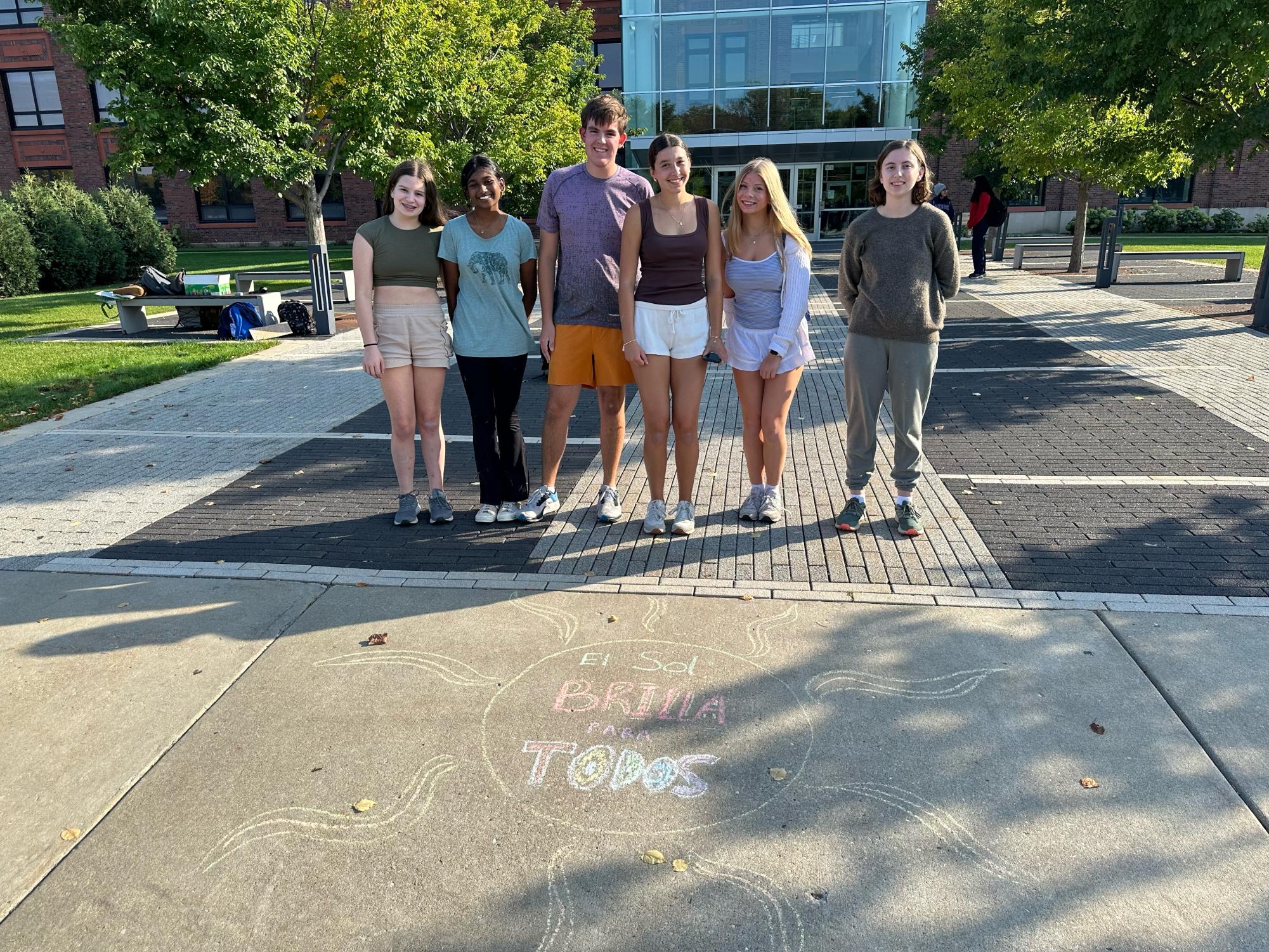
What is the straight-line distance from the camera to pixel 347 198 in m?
36.6

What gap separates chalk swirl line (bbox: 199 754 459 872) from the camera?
2.57 m

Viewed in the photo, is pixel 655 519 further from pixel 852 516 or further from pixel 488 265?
pixel 488 265

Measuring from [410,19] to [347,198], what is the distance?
77.6ft

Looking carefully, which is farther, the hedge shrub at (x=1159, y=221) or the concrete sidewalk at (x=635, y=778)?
the hedge shrub at (x=1159, y=221)

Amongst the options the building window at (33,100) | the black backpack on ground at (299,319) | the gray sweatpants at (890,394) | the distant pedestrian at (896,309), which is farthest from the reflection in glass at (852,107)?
the building window at (33,100)

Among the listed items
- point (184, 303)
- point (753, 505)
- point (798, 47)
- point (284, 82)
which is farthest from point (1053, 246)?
point (753, 505)

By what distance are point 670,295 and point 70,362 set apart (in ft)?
31.3

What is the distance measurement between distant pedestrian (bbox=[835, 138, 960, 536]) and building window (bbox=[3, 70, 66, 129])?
4206 centimetres

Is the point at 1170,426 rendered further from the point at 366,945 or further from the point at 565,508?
the point at 366,945

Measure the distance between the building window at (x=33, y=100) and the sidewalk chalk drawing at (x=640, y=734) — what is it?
4289cm

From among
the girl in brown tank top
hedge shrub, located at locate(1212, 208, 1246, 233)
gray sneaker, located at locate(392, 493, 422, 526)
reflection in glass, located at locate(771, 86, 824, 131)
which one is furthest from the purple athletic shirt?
hedge shrub, located at locate(1212, 208, 1246, 233)

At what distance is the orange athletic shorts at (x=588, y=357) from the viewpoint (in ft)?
15.2

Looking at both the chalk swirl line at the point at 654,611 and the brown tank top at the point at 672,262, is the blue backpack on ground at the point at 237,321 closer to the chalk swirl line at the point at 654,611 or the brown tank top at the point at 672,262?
the brown tank top at the point at 672,262

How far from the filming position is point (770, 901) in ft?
7.64
